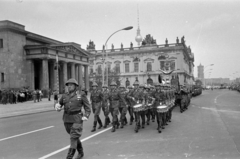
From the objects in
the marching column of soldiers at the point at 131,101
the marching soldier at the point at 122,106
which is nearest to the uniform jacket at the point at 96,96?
the marching column of soldiers at the point at 131,101

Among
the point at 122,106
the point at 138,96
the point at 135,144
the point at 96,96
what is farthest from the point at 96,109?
the point at 135,144

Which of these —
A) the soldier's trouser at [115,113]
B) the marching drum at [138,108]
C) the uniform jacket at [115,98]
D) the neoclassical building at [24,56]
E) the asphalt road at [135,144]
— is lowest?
the asphalt road at [135,144]

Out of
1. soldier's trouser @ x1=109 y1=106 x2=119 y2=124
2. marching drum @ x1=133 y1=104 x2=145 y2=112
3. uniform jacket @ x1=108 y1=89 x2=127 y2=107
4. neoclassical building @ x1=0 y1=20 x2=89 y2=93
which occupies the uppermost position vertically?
neoclassical building @ x1=0 y1=20 x2=89 y2=93

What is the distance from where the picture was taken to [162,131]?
9.16 m

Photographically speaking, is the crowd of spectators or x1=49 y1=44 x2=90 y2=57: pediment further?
x1=49 y1=44 x2=90 y2=57: pediment

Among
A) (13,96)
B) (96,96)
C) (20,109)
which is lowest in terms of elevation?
(20,109)

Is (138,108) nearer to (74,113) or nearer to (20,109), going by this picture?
(74,113)

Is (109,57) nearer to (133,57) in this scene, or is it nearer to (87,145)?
(133,57)

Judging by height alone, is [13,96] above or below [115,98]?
below

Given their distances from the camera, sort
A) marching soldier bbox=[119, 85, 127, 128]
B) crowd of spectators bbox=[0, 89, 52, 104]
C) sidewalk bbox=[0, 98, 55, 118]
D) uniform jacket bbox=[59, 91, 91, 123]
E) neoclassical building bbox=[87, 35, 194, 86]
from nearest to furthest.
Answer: uniform jacket bbox=[59, 91, 91, 123], marching soldier bbox=[119, 85, 127, 128], sidewalk bbox=[0, 98, 55, 118], crowd of spectators bbox=[0, 89, 52, 104], neoclassical building bbox=[87, 35, 194, 86]

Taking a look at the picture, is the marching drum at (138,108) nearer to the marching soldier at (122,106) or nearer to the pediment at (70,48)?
the marching soldier at (122,106)

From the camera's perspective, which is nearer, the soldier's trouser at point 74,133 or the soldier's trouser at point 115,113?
the soldier's trouser at point 74,133

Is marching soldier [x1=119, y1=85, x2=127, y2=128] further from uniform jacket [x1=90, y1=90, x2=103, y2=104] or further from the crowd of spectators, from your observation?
the crowd of spectators

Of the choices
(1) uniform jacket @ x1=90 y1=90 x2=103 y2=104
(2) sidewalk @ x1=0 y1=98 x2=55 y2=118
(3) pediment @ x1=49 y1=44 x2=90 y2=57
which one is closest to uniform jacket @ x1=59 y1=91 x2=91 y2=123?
(1) uniform jacket @ x1=90 y1=90 x2=103 y2=104
